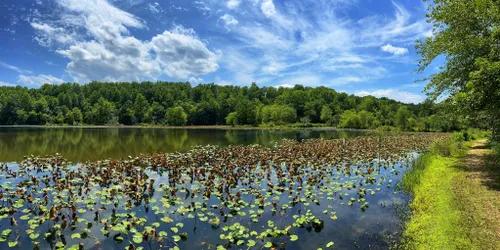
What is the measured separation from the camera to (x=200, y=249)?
837 cm

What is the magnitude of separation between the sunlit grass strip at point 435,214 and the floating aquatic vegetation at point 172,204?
187 cm

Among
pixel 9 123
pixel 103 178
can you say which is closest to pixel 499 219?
pixel 103 178

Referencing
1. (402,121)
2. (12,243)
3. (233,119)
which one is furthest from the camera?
(233,119)

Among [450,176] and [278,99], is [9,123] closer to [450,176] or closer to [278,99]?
[278,99]

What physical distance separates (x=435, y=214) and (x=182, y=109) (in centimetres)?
13214

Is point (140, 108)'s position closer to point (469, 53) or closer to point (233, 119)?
point (233, 119)

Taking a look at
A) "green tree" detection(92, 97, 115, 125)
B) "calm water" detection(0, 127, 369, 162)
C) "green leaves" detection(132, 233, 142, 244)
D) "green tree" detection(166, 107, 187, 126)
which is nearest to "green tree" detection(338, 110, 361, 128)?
"calm water" detection(0, 127, 369, 162)

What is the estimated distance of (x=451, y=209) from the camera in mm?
10625

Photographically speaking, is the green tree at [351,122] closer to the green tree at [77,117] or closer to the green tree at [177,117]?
the green tree at [177,117]

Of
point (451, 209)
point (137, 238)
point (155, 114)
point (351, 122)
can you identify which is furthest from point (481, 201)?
point (155, 114)

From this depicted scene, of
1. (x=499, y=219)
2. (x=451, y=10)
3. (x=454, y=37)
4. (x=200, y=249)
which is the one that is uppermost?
(x=451, y=10)

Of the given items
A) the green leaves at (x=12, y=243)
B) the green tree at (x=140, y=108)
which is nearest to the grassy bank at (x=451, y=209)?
the green leaves at (x=12, y=243)

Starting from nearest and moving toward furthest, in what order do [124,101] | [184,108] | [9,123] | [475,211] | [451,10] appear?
[475,211] < [451,10] < [9,123] < [184,108] < [124,101]

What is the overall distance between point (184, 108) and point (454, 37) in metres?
138
